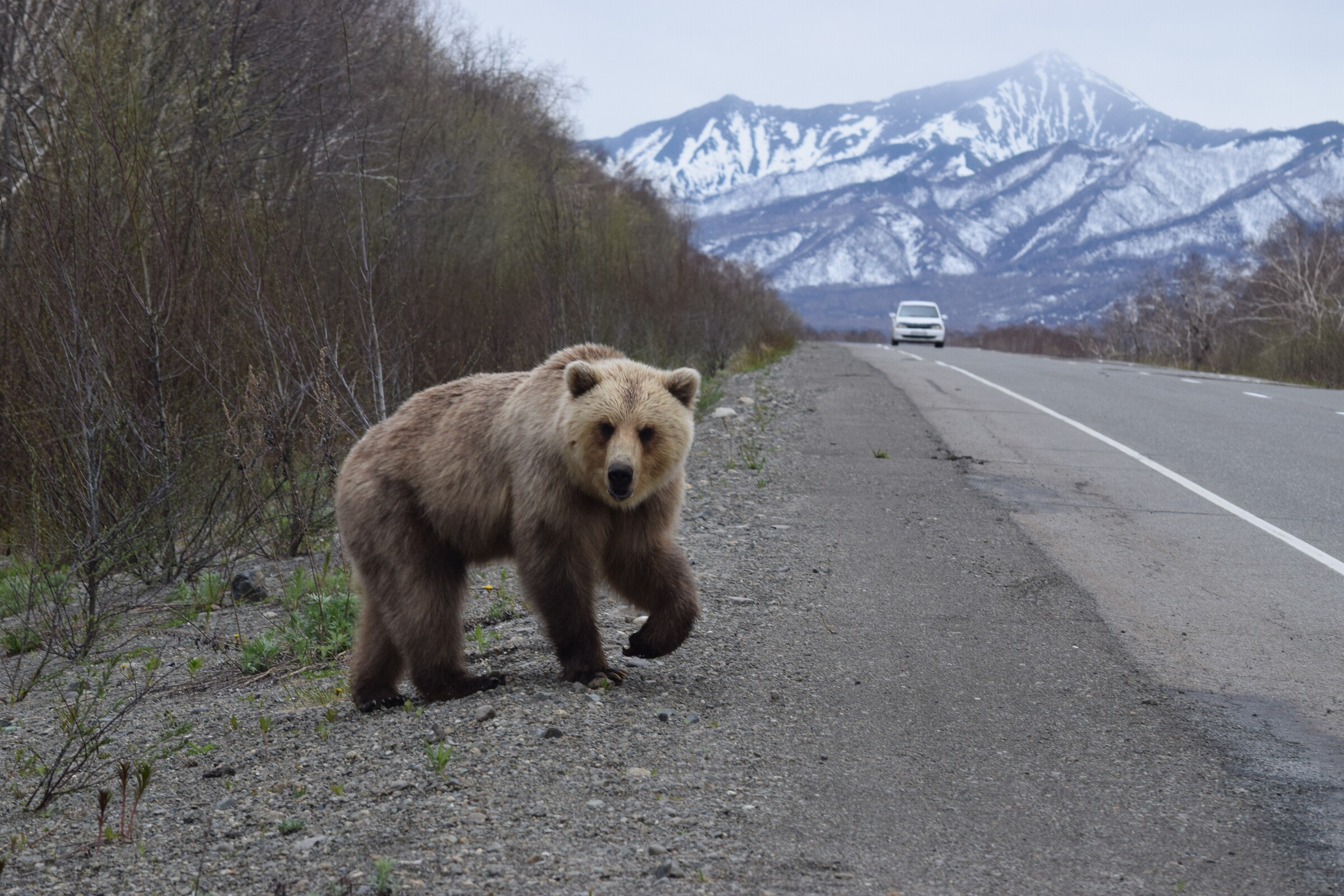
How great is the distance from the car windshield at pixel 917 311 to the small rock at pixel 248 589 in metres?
36.5

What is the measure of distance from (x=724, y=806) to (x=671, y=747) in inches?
20.0

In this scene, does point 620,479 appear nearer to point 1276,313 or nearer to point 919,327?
point 1276,313

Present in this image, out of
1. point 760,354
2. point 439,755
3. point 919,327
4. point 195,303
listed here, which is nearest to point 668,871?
point 439,755

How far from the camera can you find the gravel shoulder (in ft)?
10.1

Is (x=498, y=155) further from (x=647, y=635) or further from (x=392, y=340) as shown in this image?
(x=647, y=635)

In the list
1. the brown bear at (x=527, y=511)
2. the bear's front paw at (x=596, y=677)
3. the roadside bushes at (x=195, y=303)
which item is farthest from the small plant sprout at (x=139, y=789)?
the roadside bushes at (x=195, y=303)

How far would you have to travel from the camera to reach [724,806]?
3430 millimetres

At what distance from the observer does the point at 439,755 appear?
3.68 metres

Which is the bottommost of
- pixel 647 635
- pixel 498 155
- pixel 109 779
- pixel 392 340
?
pixel 109 779

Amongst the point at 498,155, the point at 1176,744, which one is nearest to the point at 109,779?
the point at 1176,744

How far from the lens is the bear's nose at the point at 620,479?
4098mm

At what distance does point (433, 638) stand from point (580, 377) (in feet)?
3.99

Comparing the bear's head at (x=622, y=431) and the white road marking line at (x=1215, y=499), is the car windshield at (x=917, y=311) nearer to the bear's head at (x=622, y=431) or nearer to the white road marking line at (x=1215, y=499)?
the white road marking line at (x=1215, y=499)

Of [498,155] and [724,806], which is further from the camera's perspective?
[498,155]
